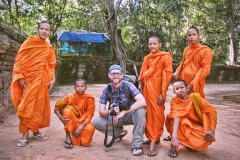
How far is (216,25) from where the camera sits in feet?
58.2

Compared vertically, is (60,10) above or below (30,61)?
above

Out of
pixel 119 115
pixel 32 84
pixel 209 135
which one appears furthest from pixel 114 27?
pixel 209 135

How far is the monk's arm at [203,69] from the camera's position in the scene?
10.2ft

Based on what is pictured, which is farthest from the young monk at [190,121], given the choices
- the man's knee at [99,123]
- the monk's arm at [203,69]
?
the man's knee at [99,123]

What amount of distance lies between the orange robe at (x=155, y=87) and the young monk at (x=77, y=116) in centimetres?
78

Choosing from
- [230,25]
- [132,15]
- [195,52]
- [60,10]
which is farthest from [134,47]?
[195,52]

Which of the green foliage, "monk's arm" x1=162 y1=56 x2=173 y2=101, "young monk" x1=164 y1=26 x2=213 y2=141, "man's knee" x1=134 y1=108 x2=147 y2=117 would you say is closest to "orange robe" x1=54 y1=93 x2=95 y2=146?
"man's knee" x1=134 y1=108 x2=147 y2=117

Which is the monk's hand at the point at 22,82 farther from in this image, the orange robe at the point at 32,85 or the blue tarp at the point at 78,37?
the blue tarp at the point at 78,37

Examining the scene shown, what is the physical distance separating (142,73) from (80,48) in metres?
13.8

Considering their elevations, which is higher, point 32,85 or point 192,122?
point 32,85

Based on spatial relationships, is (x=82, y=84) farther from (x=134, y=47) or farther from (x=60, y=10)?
(x=134, y=47)

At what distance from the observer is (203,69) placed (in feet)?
10.4

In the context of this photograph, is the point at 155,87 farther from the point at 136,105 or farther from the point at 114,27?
the point at 114,27

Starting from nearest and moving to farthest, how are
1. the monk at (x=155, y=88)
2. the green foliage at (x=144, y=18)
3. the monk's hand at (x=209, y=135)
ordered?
the monk's hand at (x=209, y=135), the monk at (x=155, y=88), the green foliage at (x=144, y=18)
